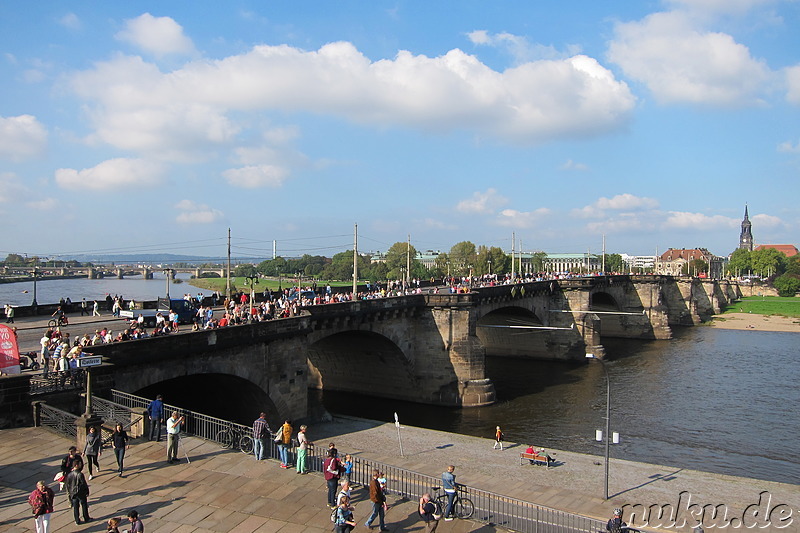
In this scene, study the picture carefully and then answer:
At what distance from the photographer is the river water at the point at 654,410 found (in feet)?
110

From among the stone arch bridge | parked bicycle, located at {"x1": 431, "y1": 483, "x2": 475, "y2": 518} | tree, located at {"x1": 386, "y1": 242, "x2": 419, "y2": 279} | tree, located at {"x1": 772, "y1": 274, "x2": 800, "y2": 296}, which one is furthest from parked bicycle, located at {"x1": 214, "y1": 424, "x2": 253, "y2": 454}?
tree, located at {"x1": 772, "y1": 274, "x2": 800, "y2": 296}

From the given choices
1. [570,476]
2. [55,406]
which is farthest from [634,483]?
[55,406]

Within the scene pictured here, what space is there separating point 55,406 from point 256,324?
429 inches

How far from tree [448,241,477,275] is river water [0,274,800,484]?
76073mm

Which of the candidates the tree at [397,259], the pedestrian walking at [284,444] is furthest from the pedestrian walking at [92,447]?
the tree at [397,259]

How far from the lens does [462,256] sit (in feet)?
481

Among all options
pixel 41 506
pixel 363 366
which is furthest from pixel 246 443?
pixel 363 366

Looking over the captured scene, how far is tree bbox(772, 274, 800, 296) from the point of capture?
138 meters

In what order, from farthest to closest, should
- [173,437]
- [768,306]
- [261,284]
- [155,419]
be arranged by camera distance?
[261,284] < [768,306] < [155,419] < [173,437]

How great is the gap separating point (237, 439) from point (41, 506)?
831cm

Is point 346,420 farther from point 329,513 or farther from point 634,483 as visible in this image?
point 329,513

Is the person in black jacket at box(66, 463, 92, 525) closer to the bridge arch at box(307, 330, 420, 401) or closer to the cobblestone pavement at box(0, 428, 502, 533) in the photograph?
the cobblestone pavement at box(0, 428, 502, 533)

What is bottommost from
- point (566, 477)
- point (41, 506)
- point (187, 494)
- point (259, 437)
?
point (566, 477)

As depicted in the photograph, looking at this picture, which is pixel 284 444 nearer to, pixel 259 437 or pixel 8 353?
pixel 259 437
